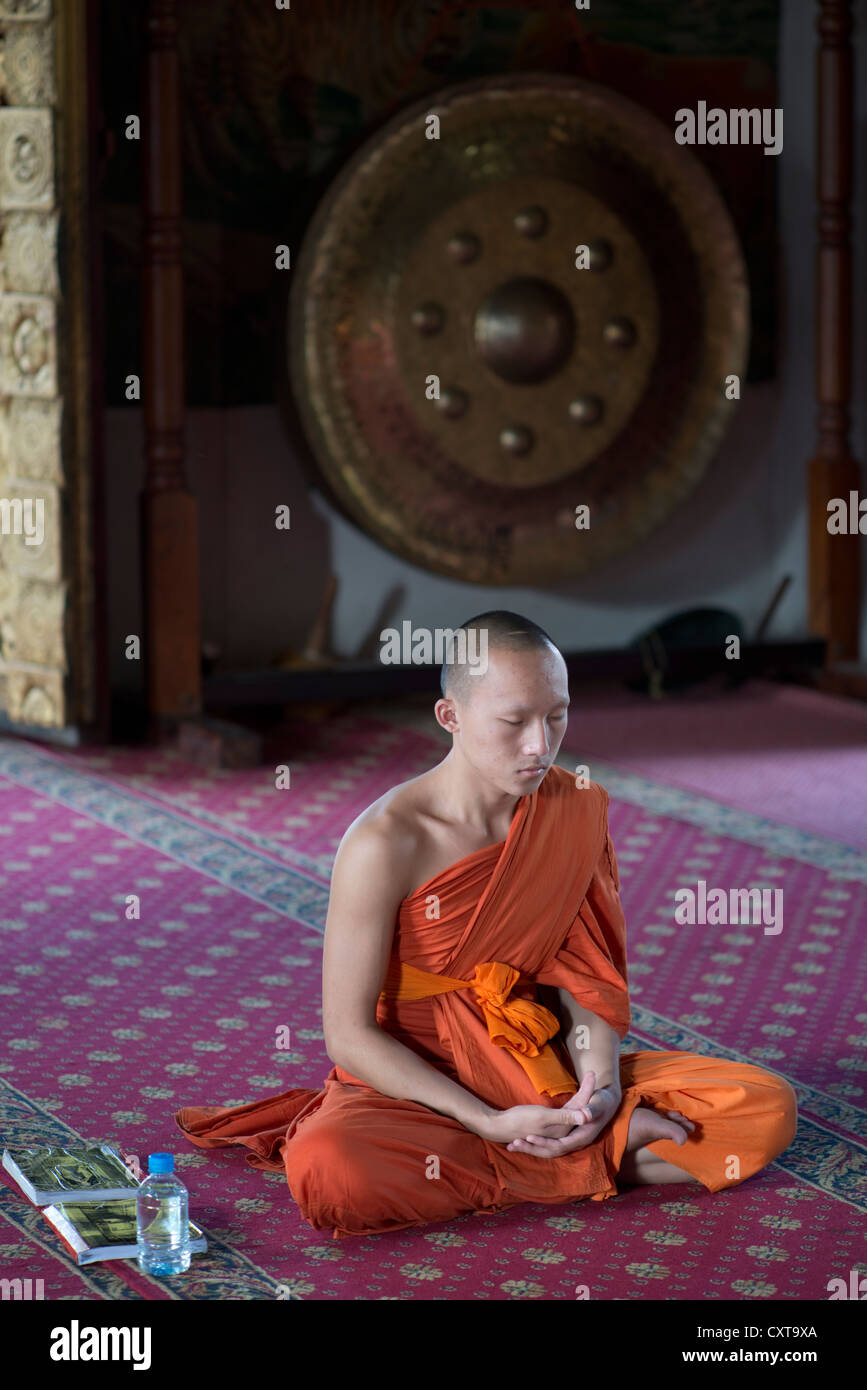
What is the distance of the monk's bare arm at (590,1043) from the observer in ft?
9.59

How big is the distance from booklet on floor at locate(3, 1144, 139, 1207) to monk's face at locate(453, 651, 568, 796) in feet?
2.58

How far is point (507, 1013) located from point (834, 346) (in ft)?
14.2

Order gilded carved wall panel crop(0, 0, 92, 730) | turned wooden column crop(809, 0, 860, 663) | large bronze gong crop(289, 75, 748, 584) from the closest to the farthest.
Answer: gilded carved wall panel crop(0, 0, 92, 730)
large bronze gong crop(289, 75, 748, 584)
turned wooden column crop(809, 0, 860, 663)

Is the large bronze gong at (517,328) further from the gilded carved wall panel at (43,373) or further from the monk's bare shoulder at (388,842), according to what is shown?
the monk's bare shoulder at (388,842)

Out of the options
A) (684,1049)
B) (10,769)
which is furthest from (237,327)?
(684,1049)

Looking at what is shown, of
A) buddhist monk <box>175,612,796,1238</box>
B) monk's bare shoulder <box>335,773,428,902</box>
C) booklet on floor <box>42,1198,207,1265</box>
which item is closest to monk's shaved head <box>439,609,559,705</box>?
buddhist monk <box>175,612,796,1238</box>

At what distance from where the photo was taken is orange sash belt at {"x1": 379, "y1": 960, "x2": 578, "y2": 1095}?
2.91m

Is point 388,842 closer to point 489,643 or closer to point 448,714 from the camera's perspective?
point 448,714

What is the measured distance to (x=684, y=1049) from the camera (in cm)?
359

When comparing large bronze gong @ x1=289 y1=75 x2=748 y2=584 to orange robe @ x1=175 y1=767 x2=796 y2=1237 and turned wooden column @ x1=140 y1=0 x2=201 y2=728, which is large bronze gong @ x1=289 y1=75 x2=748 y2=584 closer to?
turned wooden column @ x1=140 y1=0 x2=201 y2=728

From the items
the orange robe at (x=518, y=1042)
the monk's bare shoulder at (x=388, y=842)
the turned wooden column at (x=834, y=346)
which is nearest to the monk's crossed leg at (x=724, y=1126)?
the orange robe at (x=518, y=1042)

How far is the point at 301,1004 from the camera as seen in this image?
3799 mm

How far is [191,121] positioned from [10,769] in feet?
6.62

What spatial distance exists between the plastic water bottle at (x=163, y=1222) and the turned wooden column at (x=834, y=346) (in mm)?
4571
